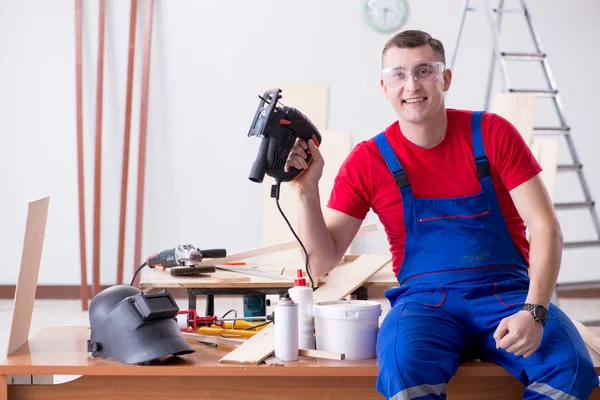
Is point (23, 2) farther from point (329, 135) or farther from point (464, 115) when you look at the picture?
point (464, 115)

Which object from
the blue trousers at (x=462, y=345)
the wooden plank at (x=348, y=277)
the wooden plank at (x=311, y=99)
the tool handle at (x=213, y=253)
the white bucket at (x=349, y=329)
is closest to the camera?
the blue trousers at (x=462, y=345)

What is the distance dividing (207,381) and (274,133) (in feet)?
2.27

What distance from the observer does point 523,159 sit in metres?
2.14

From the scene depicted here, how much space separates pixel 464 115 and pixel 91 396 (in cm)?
133

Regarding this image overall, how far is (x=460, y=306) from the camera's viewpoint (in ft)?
6.70

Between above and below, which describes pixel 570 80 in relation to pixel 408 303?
above

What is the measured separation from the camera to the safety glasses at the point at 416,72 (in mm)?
2238

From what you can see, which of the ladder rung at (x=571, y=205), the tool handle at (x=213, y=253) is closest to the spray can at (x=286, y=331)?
the tool handle at (x=213, y=253)

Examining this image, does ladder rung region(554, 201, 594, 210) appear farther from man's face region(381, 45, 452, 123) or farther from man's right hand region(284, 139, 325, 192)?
man's right hand region(284, 139, 325, 192)

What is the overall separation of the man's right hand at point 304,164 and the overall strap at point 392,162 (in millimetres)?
205

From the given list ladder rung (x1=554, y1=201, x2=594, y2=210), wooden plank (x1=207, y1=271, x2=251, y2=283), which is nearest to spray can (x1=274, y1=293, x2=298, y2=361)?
wooden plank (x1=207, y1=271, x2=251, y2=283)

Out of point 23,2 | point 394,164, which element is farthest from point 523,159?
point 23,2

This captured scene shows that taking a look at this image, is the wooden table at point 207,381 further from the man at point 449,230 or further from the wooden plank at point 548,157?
the wooden plank at point 548,157

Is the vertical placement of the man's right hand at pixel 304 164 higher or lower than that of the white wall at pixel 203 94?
lower
